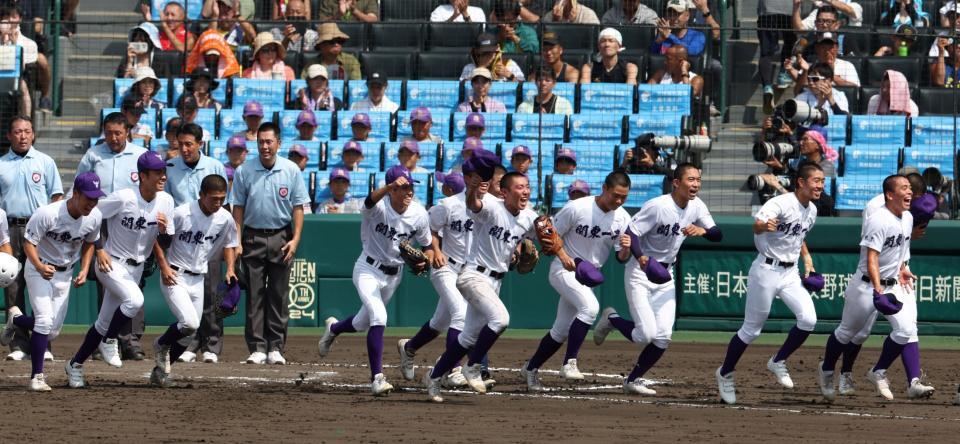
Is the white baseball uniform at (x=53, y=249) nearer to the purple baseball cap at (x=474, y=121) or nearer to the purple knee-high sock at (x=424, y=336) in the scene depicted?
the purple knee-high sock at (x=424, y=336)

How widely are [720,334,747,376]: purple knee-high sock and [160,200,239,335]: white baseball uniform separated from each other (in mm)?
3817

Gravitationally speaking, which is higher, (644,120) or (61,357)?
(644,120)

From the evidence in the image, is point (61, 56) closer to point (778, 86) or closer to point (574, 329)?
point (778, 86)

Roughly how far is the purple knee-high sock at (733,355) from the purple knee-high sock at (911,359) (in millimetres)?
1161

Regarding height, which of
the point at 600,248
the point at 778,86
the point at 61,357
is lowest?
the point at 61,357

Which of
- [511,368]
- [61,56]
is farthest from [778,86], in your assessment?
[61,56]

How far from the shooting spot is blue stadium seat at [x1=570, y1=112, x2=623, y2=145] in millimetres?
17844

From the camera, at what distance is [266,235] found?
1348 cm

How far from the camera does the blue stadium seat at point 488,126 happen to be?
1778cm

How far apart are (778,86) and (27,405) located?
10861 mm

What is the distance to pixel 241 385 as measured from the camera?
38.0 ft

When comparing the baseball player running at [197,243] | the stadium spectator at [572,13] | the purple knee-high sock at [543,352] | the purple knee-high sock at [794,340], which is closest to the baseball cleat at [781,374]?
the purple knee-high sock at [794,340]

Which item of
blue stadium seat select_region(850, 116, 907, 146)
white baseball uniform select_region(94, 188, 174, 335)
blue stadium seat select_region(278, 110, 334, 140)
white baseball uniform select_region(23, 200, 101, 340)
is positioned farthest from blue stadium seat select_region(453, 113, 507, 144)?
white baseball uniform select_region(23, 200, 101, 340)

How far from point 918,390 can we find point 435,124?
8133mm
